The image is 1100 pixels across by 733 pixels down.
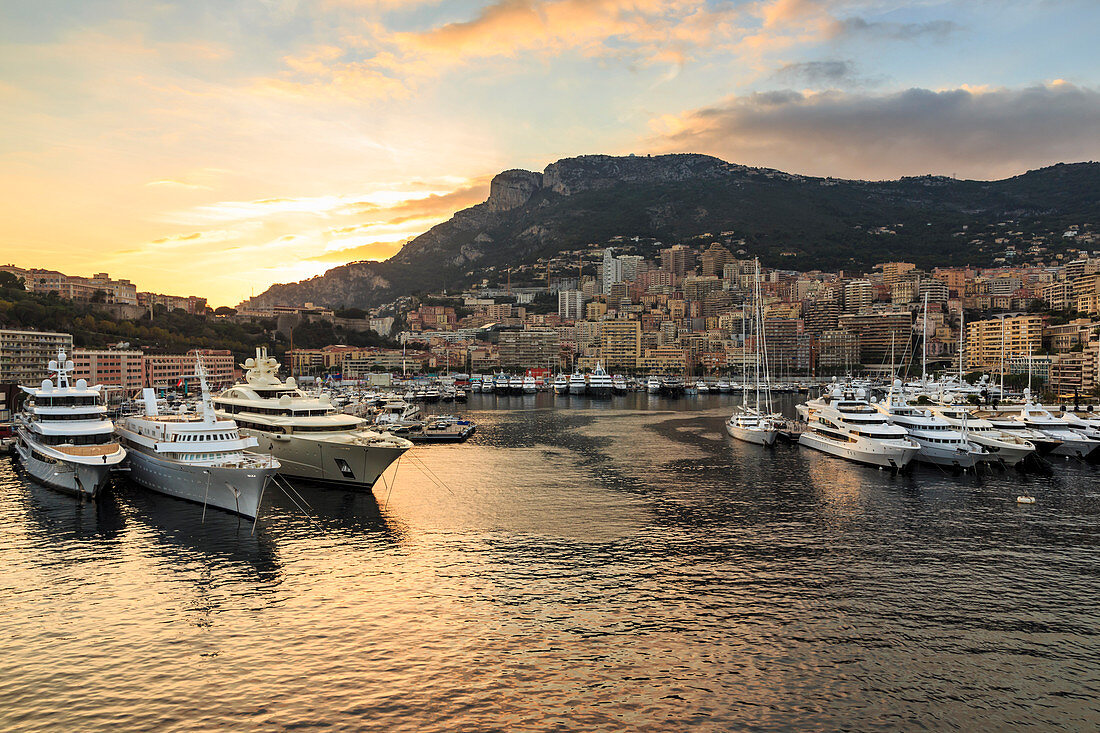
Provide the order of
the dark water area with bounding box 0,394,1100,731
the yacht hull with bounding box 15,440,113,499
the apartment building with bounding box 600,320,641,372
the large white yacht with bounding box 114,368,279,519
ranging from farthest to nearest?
the apartment building with bounding box 600,320,641,372, the yacht hull with bounding box 15,440,113,499, the large white yacht with bounding box 114,368,279,519, the dark water area with bounding box 0,394,1100,731

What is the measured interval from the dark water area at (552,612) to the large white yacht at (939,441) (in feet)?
25.9

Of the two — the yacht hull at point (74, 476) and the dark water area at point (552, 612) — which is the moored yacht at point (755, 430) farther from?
the yacht hull at point (74, 476)

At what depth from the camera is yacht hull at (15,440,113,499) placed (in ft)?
109

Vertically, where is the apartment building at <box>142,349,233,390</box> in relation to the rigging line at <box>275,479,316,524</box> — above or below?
above

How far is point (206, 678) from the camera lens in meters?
16.4

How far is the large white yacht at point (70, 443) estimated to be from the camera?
1308 inches

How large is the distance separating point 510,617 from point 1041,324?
135658 mm

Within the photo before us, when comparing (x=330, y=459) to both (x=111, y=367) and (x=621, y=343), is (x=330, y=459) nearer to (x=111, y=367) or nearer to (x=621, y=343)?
(x=111, y=367)

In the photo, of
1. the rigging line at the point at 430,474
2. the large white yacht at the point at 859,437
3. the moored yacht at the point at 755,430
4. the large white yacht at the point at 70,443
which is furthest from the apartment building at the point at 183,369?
the large white yacht at the point at 859,437

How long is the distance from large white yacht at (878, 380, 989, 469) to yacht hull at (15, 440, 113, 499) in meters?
47.5

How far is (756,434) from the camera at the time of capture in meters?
58.4

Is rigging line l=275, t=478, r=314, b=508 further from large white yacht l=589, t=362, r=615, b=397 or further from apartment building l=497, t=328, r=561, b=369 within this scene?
apartment building l=497, t=328, r=561, b=369

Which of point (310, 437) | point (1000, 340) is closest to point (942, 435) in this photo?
point (310, 437)

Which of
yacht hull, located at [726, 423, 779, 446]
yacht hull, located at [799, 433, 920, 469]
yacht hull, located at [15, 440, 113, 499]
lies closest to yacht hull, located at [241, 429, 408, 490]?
yacht hull, located at [15, 440, 113, 499]
